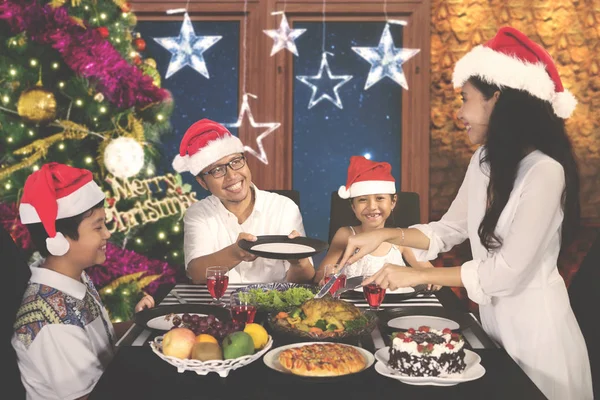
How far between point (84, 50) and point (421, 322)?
2.59 m

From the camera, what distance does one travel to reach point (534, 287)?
1.88 m

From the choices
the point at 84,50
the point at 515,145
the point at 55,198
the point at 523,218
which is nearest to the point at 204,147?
the point at 55,198

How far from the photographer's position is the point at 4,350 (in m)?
1.86

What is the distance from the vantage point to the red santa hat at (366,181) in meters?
3.27

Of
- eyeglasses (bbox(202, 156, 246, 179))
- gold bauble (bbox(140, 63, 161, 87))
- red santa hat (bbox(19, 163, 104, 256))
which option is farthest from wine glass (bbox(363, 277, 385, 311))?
gold bauble (bbox(140, 63, 161, 87))

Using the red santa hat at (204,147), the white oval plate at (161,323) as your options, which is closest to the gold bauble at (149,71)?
the red santa hat at (204,147)

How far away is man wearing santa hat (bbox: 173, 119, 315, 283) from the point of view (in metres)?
2.78

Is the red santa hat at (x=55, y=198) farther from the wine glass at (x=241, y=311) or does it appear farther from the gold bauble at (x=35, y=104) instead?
the gold bauble at (x=35, y=104)

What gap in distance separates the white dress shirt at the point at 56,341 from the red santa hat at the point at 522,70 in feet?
4.47

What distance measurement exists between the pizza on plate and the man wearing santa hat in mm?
1122

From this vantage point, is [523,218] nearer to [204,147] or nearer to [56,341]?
[56,341]

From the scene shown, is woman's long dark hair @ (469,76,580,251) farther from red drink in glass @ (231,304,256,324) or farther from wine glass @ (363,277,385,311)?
red drink in glass @ (231,304,256,324)

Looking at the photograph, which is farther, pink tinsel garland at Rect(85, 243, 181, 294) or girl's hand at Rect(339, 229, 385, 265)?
pink tinsel garland at Rect(85, 243, 181, 294)

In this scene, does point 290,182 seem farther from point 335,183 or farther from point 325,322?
point 325,322
